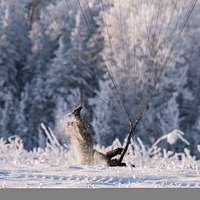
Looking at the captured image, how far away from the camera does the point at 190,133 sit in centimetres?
4234

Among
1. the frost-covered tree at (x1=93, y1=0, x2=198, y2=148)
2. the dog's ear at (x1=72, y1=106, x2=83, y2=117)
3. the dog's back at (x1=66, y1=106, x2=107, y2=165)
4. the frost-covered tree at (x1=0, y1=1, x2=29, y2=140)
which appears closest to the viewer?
the dog's back at (x1=66, y1=106, x2=107, y2=165)

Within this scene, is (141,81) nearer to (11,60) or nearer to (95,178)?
(11,60)

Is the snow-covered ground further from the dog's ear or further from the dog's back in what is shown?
the dog's ear

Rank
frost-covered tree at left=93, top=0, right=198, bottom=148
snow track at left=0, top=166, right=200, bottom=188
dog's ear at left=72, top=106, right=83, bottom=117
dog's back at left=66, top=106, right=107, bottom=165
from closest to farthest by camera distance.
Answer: snow track at left=0, top=166, right=200, bottom=188 < dog's back at left=66, top=106, right=107, bottom=165 < dog's ear at left=72, top=106, right=83, bottom=117 < frost-covered tree at left=93, top=0, right=198, bottom=148

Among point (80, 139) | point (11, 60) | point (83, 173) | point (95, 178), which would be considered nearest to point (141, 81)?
point (11, 60)

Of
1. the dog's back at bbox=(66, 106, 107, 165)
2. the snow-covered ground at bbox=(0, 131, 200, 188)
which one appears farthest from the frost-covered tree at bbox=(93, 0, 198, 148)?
the snow-covered ground at bbox=(0, 131, 200, 188)

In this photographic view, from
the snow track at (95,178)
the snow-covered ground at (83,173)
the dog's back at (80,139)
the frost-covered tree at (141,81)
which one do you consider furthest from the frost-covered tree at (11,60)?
the snow track at (95,178)

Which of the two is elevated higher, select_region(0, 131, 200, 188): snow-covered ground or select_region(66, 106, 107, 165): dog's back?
select_region(66, 106, 107, 165): dog's back

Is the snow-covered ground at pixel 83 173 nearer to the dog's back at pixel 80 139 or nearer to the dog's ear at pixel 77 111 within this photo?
the dog's back at pixel 80 139

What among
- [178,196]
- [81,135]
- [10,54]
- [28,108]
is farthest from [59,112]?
[178,196]

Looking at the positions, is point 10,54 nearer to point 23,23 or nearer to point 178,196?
point 23,23

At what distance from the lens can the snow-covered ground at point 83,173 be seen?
314 inches

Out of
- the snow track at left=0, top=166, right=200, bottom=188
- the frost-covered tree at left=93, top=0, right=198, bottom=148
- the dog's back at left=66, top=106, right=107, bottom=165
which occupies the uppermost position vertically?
the frost-covered tree at left=93, top=0, right=198, bottom=148

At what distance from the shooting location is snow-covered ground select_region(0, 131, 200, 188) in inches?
314
